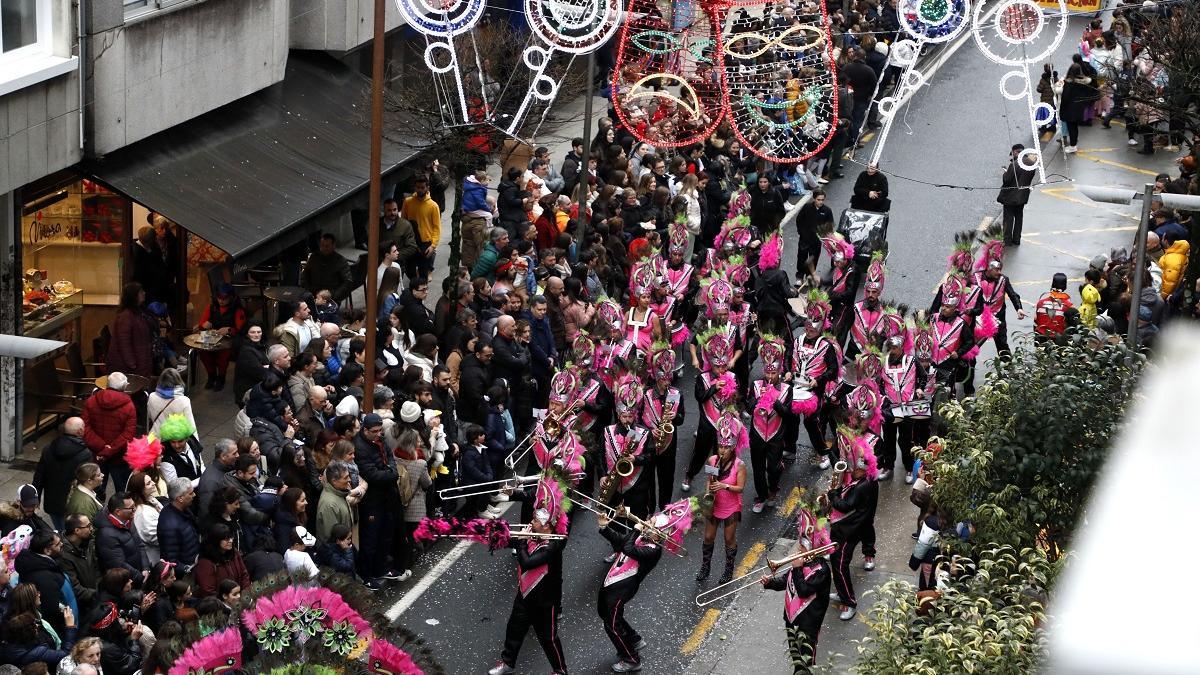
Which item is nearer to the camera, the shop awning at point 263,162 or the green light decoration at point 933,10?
the shop awning at point 263,162

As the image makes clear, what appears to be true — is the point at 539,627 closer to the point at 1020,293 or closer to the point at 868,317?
the point at 868,317

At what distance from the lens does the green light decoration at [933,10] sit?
1756 centimetres

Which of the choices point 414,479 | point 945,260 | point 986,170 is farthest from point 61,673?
point 986,170

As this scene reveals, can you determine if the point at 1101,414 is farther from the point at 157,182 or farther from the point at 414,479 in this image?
the point at 157,182

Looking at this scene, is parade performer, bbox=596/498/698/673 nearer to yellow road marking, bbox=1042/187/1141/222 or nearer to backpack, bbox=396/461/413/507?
backpack, bbox=396/461/413/507

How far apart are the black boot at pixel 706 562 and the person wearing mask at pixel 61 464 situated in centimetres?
505

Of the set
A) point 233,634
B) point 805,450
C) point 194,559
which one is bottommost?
point 805,450

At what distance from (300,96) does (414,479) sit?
7.58 metres

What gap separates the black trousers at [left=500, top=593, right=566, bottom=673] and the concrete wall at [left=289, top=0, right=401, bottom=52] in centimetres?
1074

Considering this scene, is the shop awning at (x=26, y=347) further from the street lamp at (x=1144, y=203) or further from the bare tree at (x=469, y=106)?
the bare tree at (x=469, y=106)

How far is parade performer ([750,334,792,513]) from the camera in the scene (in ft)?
52.6

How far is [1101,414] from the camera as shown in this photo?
1177cm

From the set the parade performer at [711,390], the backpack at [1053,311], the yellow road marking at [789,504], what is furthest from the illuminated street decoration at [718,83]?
the yellow road marking at [789,504]

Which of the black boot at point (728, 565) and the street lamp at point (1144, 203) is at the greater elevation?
the street lamp at point (1144, 203)
